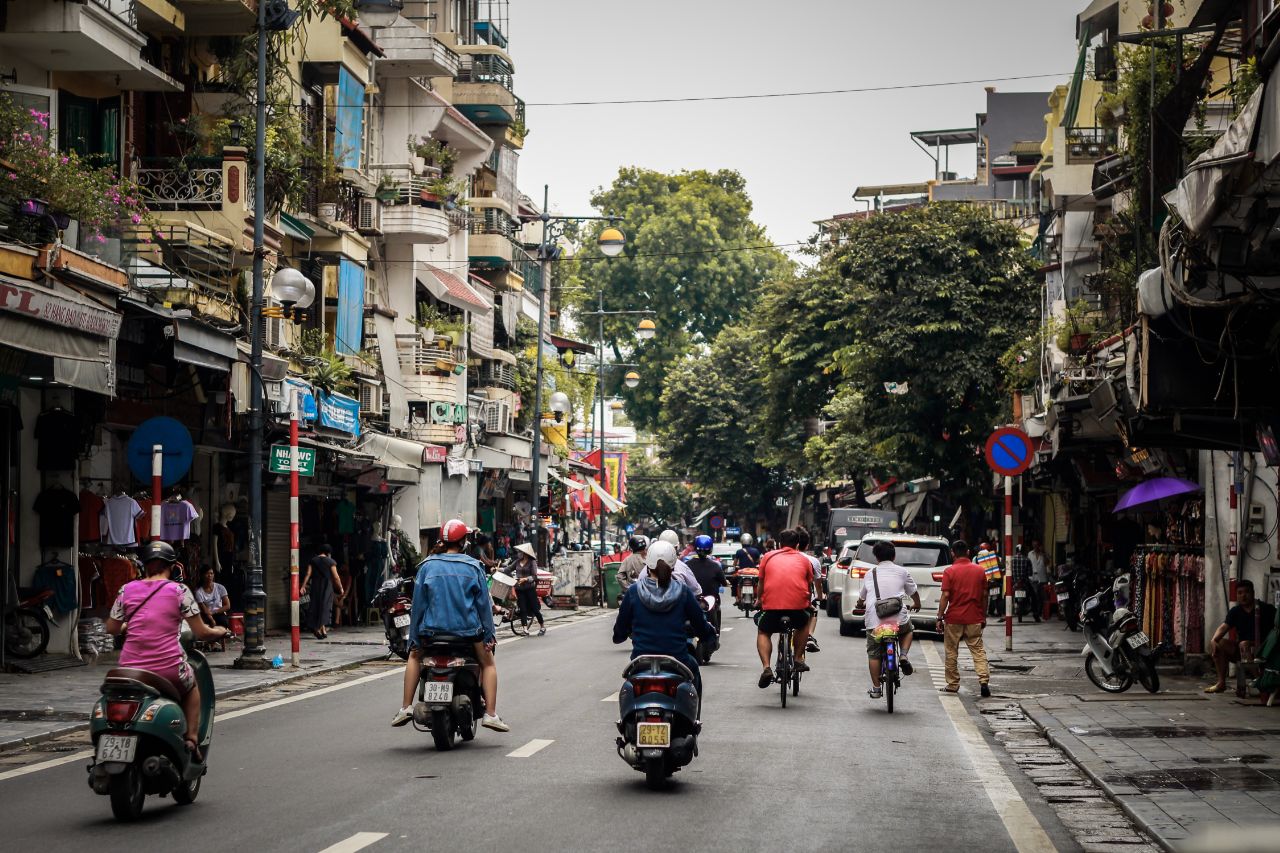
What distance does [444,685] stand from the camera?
12625mm

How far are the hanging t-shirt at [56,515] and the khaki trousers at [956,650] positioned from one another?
37.6 ft

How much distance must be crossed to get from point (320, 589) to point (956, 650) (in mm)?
14055

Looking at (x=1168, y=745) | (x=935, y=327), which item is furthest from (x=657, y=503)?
(x=1168, y=745)

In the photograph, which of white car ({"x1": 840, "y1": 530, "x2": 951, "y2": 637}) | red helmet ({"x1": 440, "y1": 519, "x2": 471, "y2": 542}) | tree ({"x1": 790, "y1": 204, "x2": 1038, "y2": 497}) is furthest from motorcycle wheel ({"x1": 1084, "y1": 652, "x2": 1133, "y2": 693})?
tree ({"x1": 790, "y1": 204, "x2": 1038, "y2": 497})

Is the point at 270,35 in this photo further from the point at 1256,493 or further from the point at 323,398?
the point at 1256,493

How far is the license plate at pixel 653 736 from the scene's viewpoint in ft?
35.8

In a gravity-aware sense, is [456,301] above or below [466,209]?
below

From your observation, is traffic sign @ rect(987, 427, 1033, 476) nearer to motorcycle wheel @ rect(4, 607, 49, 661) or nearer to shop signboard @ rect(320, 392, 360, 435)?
shop signboard @ rect(320, 392, 360, 435)

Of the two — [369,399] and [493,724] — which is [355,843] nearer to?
[493,724]

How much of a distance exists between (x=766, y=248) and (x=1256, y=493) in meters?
59.9

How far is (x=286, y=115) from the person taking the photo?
2925 centimetres

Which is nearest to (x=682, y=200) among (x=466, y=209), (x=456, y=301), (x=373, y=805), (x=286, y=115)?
(x=466, y=209)

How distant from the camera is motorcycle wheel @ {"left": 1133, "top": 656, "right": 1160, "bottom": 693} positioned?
19.0m

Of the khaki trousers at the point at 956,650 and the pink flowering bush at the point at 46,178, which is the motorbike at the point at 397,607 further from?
the khaki trousers at the point at 956,650
